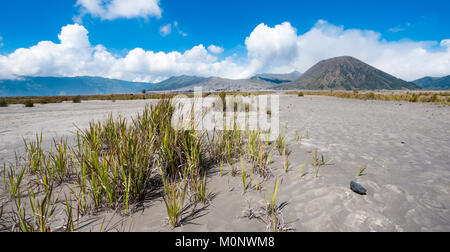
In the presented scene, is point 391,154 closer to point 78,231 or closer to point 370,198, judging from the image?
point 370,198

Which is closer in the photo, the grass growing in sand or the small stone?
the grass growing in sand

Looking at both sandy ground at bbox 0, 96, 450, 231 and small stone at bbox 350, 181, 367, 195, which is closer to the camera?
sandy ground at bbox 0, 96, 450, 231

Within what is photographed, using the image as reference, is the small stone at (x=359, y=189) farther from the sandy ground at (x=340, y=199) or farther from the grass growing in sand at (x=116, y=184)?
the grass growing in sand at (x=116, y=184)

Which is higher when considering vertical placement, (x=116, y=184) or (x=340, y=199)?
(x=116, y=184)

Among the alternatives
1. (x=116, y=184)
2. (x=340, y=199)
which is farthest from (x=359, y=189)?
(x=116, y=184)

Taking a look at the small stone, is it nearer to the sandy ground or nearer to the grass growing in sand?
the sandy ground

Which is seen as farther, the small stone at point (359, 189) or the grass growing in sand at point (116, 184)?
the small stone at point (359, 189)

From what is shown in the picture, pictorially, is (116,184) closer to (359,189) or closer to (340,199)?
(340,199)

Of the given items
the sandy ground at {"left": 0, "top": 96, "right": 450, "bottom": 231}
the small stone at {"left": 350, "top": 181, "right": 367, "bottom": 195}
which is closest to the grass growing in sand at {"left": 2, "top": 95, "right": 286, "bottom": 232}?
the sandy ground at {"left": 0, "top": 96, "right": 450, "bottom": 231}

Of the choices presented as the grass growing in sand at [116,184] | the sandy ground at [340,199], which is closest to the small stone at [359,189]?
the sandy ground at [340,199]

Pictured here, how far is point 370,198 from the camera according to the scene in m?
2.14
